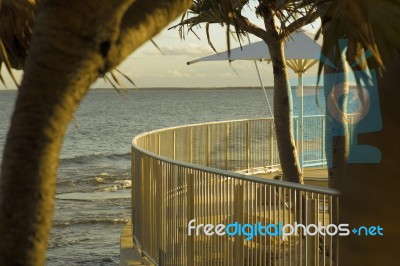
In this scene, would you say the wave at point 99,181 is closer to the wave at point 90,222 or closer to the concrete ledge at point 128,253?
the wave at point 90,222

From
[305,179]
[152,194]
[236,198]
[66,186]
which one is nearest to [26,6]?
[236,198]

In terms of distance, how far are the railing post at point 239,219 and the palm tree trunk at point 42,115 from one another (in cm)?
347

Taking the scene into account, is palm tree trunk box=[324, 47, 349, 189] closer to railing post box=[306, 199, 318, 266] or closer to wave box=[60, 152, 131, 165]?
railing post box=[306, 199, 318, 266]

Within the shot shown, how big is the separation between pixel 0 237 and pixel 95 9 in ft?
3.25

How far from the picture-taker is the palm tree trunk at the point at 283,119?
38.0 feet

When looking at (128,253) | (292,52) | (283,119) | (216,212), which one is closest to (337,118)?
(216,212)

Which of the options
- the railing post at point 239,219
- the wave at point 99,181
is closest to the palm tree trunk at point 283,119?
the railing post at point 239,219

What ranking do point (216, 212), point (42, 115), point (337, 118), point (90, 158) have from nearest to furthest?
point (42, 115) → point (337, 118) → point (216, 212) → point (90, 158)

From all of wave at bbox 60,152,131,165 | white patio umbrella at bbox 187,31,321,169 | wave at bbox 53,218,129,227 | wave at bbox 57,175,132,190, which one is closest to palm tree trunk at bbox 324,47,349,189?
white patio umbrella at bbox 187,31,321,169

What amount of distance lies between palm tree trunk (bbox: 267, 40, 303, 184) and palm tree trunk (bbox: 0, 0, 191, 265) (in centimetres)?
881

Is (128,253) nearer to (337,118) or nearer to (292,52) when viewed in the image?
(337,118)

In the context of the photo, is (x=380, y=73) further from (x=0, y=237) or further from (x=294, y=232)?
(x=294, y=232)

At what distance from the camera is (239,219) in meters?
6.44

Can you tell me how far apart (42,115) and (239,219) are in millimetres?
3735
